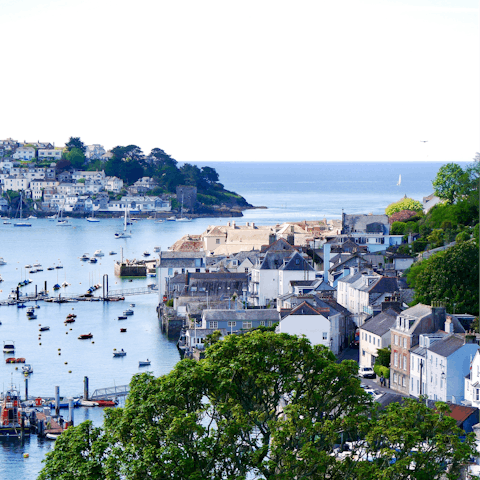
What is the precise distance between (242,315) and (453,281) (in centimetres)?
831

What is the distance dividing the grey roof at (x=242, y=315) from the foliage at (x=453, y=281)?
5.74 metres

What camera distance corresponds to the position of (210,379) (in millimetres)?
12688

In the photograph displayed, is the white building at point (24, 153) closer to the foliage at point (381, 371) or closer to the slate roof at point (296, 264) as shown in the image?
the slate roof at point (296, 264)

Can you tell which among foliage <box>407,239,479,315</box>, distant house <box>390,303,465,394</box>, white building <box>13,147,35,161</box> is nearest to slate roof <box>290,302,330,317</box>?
foliage <box>407,239,479,315</box>

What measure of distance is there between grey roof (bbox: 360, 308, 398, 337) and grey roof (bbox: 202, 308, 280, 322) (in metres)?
4.83

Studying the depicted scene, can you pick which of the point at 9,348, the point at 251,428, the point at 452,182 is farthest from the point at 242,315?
the point at 452,182

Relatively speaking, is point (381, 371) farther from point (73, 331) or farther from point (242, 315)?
point (73, 331)

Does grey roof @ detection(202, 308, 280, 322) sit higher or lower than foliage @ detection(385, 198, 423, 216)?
lower

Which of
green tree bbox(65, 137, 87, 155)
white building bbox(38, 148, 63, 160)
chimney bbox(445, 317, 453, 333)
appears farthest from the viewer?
green tree bbox(65, 137, 87, 155)

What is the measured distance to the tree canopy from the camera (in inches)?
464

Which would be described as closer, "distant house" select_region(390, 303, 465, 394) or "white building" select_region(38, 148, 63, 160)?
"distant house" select_region(390, 303, 465, 394)

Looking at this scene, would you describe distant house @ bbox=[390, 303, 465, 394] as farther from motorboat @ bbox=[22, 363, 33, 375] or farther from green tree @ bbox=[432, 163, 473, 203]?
green tree @ bbox=[432, 163, 473, 203]

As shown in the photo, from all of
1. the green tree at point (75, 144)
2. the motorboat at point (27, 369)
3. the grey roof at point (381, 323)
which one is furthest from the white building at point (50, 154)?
the grey roof at point (381, 323)

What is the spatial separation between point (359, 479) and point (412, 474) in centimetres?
73
